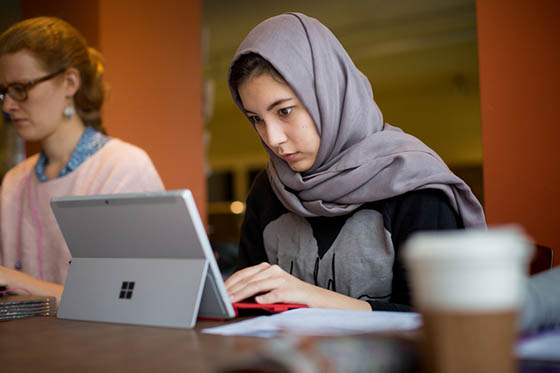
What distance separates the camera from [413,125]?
28.4 feet

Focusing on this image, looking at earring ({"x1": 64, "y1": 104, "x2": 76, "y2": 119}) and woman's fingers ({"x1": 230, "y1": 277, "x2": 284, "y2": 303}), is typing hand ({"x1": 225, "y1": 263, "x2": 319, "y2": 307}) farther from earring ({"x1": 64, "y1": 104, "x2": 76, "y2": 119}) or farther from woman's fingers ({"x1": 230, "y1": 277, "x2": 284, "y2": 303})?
earring ({"x1": 64, "y1": 104, "x2": 76, "y2": 119})

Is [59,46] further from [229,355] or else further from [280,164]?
[229,355]

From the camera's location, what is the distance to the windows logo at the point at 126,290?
95cm

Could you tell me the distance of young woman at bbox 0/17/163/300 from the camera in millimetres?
1859

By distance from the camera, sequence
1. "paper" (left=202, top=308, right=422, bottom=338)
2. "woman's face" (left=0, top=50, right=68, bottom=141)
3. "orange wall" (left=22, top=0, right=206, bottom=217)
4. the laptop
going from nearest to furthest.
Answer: "paper" (left=202, top=308, right=422, bottom=338)
the laptop
"woman's face" (left=0, top=50, right=68, bottom=141)
"orange wall" (left=22, top=0, right=206, bottom=217)

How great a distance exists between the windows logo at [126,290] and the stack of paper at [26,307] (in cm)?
25

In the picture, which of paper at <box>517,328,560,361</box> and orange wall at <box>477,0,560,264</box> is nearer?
paper at <box>517,328,560,361</box>

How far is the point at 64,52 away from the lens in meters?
1.93

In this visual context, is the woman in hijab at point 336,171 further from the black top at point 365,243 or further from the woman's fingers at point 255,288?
the woman's fingers at point 255,288

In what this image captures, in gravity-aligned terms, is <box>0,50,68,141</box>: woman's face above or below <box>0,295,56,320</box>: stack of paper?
above

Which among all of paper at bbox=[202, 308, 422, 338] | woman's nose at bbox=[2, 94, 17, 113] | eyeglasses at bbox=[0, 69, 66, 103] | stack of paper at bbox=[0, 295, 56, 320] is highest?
eyeglasses at bbox=[0, 69, 66, 103]

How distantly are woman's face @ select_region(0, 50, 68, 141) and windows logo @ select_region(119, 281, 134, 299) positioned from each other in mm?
1131

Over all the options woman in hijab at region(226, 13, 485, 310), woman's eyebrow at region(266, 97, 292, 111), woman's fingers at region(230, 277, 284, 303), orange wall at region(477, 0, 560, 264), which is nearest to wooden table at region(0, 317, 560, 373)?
woman's fingers at region(230, 277, 284, 303)

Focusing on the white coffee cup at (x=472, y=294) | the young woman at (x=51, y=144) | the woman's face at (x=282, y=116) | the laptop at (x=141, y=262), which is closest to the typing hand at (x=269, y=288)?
the laptop at (x=141, y=262)
